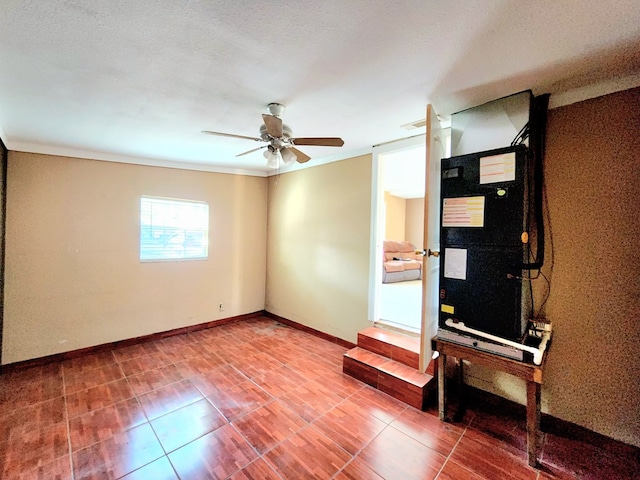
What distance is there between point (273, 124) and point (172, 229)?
2751 mm

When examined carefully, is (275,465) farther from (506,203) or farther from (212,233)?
(212,233)

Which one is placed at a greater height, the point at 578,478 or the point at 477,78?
the point at 477,78

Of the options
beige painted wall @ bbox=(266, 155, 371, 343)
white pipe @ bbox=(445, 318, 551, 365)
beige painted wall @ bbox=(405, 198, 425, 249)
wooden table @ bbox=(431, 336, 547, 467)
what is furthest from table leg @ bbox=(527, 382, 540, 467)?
beige painted wall @ bbox=(405, 198, 425, 249)

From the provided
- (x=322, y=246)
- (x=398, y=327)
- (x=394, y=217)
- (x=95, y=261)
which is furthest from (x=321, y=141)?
(x=394, y=217)

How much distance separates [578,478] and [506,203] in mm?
1713

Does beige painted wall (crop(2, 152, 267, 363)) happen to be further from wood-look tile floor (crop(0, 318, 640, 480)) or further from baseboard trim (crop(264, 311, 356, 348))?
baseboard trim (crop(264, 311, 356, 348))

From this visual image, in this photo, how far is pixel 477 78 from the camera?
173cm

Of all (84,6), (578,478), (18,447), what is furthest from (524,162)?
(18,447)

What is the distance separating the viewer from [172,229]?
12.7ft

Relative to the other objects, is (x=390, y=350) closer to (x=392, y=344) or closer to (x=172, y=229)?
(x=392, y=344)

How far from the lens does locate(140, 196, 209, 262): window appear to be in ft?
12.1

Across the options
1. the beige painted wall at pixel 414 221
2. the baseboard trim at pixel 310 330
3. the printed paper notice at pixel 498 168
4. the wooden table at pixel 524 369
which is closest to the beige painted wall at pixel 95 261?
the baseboard trim at pixel 310 330

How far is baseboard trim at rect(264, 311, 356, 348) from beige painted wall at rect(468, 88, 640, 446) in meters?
2.03

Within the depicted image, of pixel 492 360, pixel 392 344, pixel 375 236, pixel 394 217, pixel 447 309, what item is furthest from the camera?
pixel 394 217
